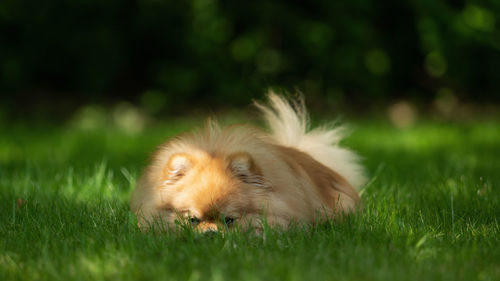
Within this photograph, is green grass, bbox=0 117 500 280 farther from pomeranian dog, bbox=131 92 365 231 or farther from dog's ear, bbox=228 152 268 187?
dog's ear, bbox=228 152 268 187

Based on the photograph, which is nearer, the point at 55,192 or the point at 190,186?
the point at 190,186

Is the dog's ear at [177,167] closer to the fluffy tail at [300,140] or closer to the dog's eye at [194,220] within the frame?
the dog's eye at [194,220]

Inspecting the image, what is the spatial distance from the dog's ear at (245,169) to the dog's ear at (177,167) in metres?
0.21

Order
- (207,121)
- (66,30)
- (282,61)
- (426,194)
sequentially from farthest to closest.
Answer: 1. (282,61)
2. (66,30)
3. (426,194)
4. (207,121)

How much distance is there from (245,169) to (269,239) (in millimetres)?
407

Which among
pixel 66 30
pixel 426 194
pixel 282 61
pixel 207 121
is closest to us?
pixel 207 121

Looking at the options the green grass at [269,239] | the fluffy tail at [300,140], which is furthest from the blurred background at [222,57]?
the fluffy tail at [300,140]

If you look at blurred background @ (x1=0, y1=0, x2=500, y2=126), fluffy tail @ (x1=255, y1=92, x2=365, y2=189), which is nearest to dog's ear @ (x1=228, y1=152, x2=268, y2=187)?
fluffy tail @ (x1=255, y1=92, x2=365, y2=189)

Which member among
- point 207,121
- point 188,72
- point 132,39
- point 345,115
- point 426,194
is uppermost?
point 132,39

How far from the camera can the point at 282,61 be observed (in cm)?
864

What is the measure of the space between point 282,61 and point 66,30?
3197 millimetres

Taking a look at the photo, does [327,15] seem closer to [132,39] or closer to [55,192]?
[132,39]

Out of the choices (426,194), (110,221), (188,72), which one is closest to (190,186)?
(110,221)

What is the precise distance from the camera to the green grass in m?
2.05
